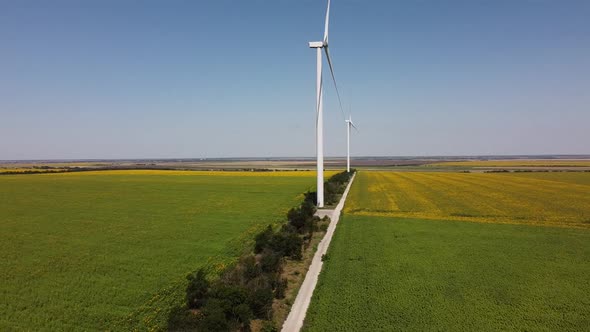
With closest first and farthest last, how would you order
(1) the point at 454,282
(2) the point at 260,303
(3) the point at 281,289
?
(2) the point at 260,303, (3) the point at 281,289, (1) the point at 454,282

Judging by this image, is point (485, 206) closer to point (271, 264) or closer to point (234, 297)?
point (271, 264)

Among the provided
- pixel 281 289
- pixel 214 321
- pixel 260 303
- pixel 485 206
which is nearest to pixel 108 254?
pixel 281 289

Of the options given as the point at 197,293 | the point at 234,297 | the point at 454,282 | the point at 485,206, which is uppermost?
the point at 234,297

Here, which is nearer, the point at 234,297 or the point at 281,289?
the point at 234,297

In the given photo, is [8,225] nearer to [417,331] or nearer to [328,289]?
[328,289]

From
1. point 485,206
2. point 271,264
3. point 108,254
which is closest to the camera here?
point 271,264

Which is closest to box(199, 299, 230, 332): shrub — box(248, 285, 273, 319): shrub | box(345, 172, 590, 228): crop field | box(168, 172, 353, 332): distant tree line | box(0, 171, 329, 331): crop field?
box(168, 172, 353, 332): distant tree line
